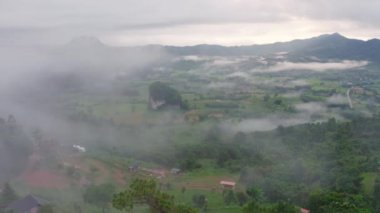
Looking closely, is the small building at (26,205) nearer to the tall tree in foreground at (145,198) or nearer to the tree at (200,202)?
the tree at (200,202)

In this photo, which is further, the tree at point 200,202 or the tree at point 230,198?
the tree at point 230,198

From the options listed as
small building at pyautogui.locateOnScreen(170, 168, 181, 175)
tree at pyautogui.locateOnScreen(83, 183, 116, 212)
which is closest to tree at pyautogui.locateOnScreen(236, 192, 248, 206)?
tree at pyautogui.locateOnScreen(83, 183, 116, 212)

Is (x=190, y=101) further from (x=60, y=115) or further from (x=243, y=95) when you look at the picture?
(x=60, y=115)

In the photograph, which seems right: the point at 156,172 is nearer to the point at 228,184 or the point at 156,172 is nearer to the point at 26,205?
the point at 228,184

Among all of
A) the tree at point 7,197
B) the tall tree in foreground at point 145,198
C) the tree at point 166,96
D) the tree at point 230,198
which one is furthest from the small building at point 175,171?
the tall tree in foreground at point 145,198

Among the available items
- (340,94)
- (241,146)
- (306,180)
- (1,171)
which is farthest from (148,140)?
(340,94)

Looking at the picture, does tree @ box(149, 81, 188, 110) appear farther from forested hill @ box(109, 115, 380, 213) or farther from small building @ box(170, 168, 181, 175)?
small building @ box(170, 168, 181, 175)
